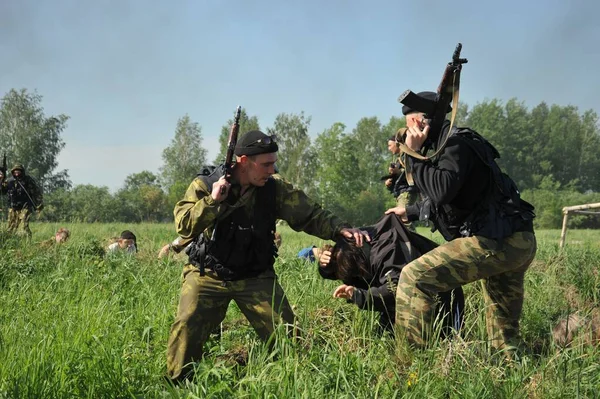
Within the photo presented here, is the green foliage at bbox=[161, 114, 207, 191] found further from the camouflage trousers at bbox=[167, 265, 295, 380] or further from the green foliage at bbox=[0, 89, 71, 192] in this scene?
the camouflage trousers at bbox=[167, 265, 295, 380]

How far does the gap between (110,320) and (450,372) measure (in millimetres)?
2513

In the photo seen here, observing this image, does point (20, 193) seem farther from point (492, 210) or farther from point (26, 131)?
point (26, 131)

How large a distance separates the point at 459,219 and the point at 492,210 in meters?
0.24

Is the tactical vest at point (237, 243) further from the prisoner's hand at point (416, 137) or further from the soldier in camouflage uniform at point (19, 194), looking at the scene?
the soldier in camouflage uniform at point (19, 194)

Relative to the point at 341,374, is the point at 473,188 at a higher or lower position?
higher

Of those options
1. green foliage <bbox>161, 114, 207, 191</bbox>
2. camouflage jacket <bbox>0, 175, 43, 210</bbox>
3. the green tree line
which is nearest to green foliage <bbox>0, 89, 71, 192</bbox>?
the green tree line

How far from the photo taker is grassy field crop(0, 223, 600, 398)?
8.36 ft

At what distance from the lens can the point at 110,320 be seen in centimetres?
374

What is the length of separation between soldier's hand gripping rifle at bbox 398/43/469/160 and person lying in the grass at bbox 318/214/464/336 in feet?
2.59

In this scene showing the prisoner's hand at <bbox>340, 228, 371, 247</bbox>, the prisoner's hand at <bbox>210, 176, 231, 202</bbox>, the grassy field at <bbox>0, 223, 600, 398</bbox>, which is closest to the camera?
the grassy field at <bbox>0, 223, 600, 398</bbox>

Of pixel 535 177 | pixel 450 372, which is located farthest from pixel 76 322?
pixel 535 177

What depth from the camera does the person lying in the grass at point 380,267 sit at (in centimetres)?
366

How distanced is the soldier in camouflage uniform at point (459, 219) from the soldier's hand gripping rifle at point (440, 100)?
2cm

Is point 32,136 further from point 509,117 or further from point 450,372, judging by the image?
point 509,117
